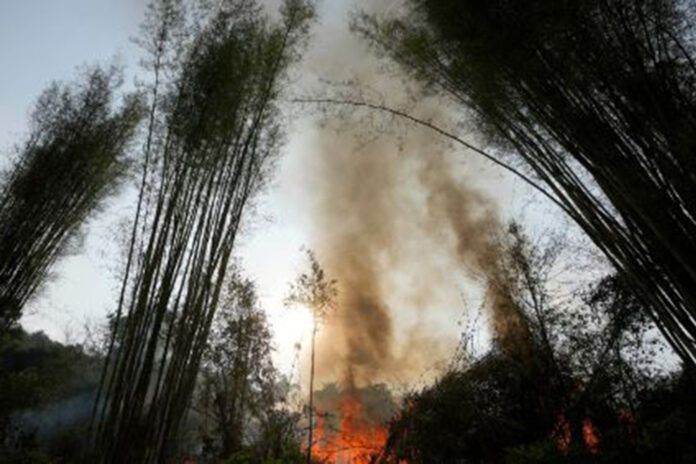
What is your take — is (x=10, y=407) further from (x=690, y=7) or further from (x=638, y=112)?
(x=690, y=7)

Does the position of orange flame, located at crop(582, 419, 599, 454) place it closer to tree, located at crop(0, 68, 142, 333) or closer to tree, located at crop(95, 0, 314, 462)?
tree, located at crop(95, 0, 314, 462)

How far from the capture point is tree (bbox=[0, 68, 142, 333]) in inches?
211

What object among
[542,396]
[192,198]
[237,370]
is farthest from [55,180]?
[542,396]

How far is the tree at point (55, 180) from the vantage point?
5.35 meters

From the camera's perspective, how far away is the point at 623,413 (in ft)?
27.2

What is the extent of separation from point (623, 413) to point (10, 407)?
11544mm

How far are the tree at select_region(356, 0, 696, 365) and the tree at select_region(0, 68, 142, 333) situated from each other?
4.93 meters

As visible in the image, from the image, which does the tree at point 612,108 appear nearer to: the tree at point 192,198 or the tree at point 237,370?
the tree at point 192,198

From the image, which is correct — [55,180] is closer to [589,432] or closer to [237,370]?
[237,370]

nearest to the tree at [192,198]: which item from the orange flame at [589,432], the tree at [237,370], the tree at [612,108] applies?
the tree at [612,108]

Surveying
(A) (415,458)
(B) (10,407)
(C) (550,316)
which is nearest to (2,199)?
(B) (10,407)

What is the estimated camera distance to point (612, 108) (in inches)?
117

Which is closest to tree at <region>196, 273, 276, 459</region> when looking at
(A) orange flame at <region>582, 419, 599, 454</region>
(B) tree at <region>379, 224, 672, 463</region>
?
(B) tree at <region>379, 224, 672, 463</region>

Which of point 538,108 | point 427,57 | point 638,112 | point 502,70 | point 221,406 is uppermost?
point 427,57
